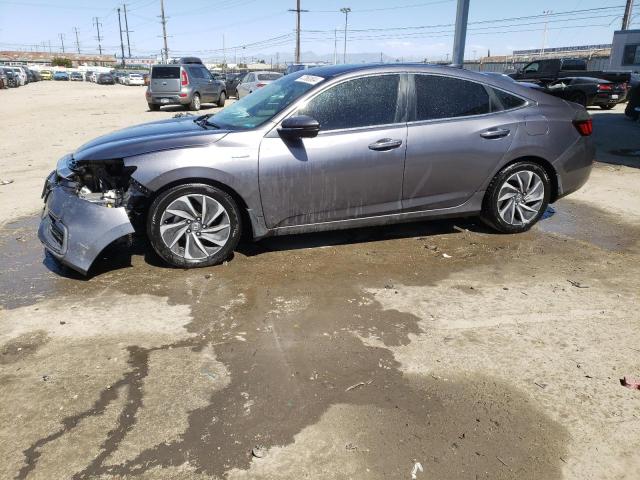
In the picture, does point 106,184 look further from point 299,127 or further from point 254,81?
point 254,81

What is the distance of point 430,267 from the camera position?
181 inches

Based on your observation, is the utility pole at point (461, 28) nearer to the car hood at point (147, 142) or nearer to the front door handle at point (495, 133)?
the front door handle at point (495, 133)

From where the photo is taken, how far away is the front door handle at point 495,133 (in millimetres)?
4859

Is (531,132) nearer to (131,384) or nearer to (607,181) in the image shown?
(607,181)

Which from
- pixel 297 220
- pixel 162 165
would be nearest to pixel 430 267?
pixel 297 220

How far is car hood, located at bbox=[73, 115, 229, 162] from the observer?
4188 mm

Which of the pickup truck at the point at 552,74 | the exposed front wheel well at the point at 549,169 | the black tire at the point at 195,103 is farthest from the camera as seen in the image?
the black tire at the point at 195,103

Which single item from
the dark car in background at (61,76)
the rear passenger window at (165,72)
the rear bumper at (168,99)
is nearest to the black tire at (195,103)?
the rear bumper at (168,99)

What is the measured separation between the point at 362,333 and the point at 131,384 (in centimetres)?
146

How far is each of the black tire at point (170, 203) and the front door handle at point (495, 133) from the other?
2.43 m

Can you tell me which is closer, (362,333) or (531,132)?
(362,333)

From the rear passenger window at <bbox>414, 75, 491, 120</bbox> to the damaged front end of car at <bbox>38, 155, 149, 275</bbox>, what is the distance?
259 centimetres

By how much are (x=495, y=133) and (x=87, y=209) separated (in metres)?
3.69

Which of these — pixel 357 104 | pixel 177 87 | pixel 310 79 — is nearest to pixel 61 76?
pixel 177 87
